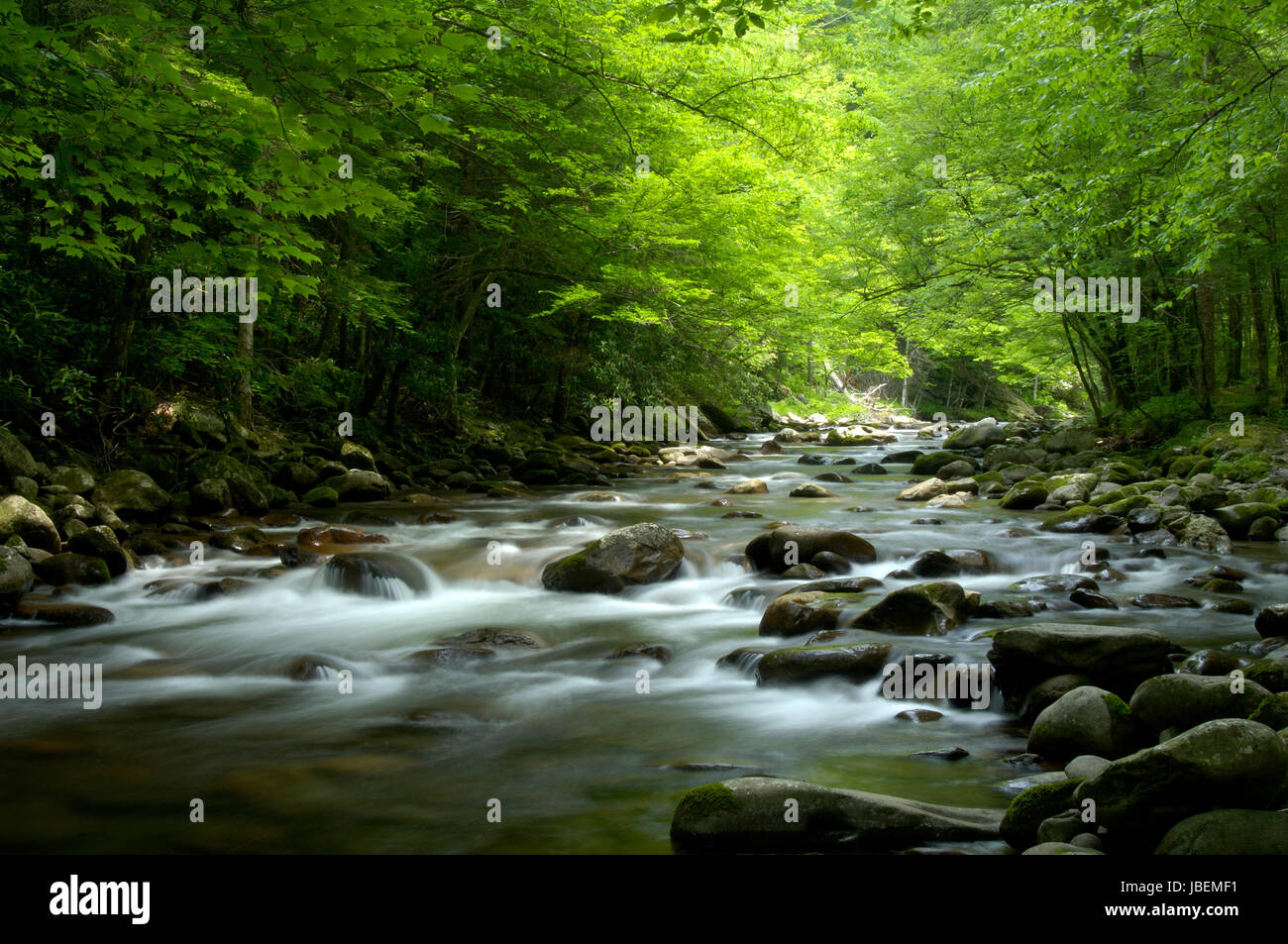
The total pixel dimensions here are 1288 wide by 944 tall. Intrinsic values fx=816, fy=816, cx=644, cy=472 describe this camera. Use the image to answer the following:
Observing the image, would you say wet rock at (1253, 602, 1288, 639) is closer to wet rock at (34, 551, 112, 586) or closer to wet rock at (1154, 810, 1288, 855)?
wet rock at (1154, 810, 1288, 855)

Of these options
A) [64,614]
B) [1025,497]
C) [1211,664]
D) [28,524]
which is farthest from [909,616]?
[28,524]

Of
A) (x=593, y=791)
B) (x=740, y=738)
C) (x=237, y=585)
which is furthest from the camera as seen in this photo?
(x=237, y=585)

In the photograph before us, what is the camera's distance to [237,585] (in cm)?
835

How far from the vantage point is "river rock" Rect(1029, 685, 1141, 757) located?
13.9ft

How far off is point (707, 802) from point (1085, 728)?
2.16 metres

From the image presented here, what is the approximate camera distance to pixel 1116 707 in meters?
4.32

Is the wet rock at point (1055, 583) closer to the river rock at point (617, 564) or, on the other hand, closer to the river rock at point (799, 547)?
the river rock at point (799, 547)

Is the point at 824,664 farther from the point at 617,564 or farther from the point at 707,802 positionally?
the point at 617,564

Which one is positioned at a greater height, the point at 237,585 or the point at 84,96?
the point at 84,96

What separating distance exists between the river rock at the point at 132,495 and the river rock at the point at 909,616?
8.62 metres

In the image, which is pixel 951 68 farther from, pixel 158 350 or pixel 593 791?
pixel 593 791
